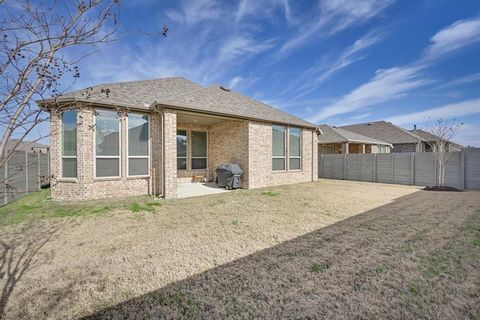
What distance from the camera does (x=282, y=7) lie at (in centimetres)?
824

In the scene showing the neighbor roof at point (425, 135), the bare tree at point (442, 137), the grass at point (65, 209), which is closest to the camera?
the grass at point (65, 209)

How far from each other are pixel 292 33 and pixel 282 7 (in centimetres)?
161

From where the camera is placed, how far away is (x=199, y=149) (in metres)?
12.3

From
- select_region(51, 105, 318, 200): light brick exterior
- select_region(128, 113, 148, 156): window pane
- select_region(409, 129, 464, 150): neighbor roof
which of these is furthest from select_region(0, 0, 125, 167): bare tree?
select_region(409, 129, 464, 150): neighbor roof

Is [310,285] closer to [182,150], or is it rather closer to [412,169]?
[182,150]

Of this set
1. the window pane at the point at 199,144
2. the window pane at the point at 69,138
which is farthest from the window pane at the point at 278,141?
the window pane at the point at 69,138

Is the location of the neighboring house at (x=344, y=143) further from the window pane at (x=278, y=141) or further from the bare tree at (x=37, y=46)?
the bare tree at (x=37, y=46)

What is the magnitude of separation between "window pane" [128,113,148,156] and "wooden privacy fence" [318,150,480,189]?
44.4ft

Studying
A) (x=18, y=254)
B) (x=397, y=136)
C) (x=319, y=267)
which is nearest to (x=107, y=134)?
(x=18, y=254)

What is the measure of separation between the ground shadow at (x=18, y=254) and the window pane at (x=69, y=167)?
330 centimetres

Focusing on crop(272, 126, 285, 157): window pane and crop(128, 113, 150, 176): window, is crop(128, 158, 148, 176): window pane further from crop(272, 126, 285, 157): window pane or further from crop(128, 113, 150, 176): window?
crop(272, 126, 285, 157): window pane

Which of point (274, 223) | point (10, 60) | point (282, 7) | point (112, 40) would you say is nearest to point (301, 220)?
point (274, 223)

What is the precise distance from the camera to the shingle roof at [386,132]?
888 inches

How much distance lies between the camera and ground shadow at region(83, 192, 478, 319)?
2152 mm
